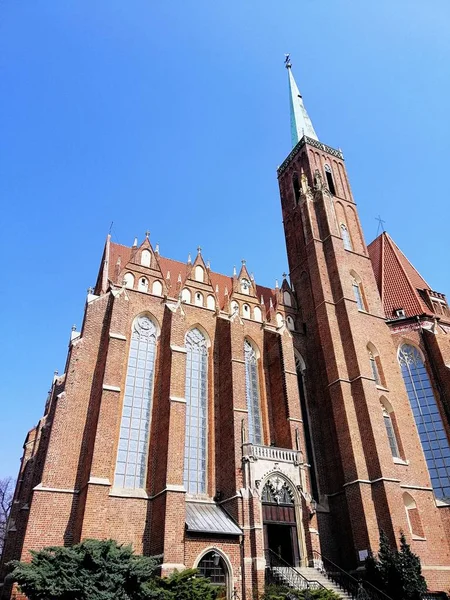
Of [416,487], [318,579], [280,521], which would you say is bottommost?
[318,579]

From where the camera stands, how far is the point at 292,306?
28.0m

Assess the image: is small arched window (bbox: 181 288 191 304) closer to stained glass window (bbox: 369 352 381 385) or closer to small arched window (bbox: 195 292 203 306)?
small arched window (bbox: 195 292 203 306)

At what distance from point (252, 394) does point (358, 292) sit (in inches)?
361

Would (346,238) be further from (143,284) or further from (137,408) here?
(137,408)

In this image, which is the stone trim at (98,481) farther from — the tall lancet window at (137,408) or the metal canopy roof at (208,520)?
the metal canopy roof at (208,520)

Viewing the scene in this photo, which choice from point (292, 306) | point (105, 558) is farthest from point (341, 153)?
point (105, 558)

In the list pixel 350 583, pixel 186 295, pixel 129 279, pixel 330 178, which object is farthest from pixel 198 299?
pixel 330 178

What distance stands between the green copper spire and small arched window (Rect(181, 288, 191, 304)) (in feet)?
58.7

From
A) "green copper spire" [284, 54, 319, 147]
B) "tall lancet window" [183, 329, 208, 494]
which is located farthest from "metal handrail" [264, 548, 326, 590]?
"green copper spire" [284, 54, 319, 147]

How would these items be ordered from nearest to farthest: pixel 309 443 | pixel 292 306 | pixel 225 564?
1. pixel 225 564
2. pixel 309 443
3. pixel 292 306

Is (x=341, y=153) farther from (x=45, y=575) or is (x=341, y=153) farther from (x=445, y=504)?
(x=45, y=575)

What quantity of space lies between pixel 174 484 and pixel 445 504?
12443mm

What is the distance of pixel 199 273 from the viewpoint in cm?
2598

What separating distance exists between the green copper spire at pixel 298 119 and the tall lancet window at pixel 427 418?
19.4m
